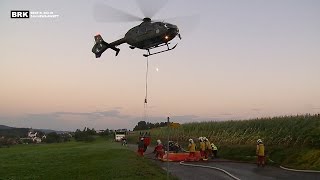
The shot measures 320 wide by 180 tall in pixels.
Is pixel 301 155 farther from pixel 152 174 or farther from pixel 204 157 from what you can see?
pixel 152 174

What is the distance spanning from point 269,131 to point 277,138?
2.41 metres

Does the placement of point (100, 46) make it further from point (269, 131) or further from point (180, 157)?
point (269, 131)

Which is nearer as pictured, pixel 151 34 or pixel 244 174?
pixel 244 174

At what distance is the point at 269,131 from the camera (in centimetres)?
3762

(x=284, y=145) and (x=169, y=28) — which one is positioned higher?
(x=169, y=28)

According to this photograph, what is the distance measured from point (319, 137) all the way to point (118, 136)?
5776 cm

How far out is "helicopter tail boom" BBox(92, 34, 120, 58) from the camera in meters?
31.0

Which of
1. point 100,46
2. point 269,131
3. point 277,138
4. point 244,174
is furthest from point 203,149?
point 100,46

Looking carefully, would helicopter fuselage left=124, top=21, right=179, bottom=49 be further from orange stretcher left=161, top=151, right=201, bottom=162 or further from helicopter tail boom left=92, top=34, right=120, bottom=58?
orange stretcher left=161, top=151, right=201, bottom=162

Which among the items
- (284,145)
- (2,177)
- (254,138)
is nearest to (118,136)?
(254,138)

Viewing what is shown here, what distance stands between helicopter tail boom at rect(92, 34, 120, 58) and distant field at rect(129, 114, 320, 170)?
14.5 meters

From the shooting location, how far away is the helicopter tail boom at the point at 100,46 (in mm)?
31016

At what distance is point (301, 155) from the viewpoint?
28234 mm

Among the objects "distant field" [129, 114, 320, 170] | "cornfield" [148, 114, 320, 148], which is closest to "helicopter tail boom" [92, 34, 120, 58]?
"distant field" [129, 114, 320, 170]
